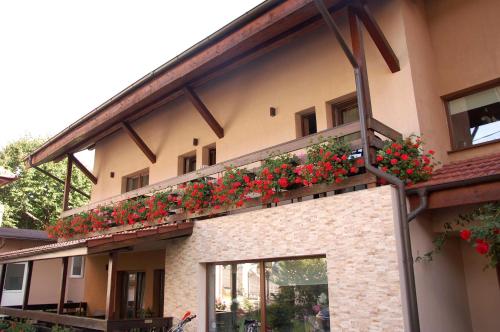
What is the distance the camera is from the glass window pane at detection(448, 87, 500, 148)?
7461 mm

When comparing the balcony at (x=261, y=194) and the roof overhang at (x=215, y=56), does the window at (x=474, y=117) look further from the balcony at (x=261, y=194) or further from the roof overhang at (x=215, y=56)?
the roof overhang at (x=215, y=56)

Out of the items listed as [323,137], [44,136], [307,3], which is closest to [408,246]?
[323,137]

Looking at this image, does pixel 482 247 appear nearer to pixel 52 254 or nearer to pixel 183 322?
pixel 183 322

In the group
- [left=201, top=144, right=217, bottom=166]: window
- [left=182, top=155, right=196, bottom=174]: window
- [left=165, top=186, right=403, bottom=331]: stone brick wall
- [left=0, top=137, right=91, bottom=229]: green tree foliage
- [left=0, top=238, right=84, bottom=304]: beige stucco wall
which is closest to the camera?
[left=165, top=186, right=403, bottom=331]: stone brick wall

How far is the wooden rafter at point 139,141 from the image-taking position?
11852 mm

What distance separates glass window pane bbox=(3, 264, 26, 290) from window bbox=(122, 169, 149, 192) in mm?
7335

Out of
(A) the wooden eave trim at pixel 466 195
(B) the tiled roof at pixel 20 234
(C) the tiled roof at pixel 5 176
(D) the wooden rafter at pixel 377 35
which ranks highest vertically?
(D) the wooden rafter at pixel 377 35

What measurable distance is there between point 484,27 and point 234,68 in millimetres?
5204

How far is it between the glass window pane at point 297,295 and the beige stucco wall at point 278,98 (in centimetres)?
280

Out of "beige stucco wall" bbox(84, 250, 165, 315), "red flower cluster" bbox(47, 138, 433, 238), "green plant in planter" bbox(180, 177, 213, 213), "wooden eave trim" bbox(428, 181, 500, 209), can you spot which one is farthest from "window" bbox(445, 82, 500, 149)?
"beige stucco wall" bbox(84, 250, 165, 315)

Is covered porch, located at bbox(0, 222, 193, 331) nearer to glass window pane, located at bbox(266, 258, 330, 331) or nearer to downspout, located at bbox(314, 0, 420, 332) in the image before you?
glass window pane, located at bbox(266, 258, 330, 331)

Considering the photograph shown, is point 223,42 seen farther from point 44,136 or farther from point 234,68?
point 44,136

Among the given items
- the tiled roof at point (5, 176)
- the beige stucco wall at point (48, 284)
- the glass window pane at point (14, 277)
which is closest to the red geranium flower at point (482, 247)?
the tiled roof at point (5, 176)

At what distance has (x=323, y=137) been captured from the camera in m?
6.80
